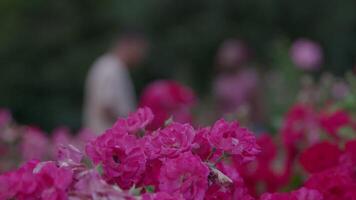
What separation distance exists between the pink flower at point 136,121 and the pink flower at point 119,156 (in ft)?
0.41

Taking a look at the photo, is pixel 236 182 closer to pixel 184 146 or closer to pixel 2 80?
pixel 184 146

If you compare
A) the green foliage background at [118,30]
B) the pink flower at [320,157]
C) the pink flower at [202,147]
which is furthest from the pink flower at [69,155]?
the green foliage background at [118,30]

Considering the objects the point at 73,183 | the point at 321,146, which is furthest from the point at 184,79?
the point at 73,183

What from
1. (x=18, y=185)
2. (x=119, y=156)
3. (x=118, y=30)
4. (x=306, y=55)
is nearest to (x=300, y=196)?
(x=119, y=156)

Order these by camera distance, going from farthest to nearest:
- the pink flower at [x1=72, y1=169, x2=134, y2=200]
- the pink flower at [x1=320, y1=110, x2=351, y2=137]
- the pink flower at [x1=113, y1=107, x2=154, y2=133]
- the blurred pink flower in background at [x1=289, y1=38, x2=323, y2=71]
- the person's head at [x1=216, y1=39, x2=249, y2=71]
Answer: the blurred pink flower in background at [x1=289, y1=38, x2=323, y2=71] < the person's head at [x1=216, y1=39, x2=249, y2=71] < the pink flower at [x1=320, y1=110, x2=351, y2=137] < the pink flower at [x1=113, y1=107, x2=154, y2=133] < the pink flower at [x1=72, y1=169, x2=134, y2=200]

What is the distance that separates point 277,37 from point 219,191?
459 inches

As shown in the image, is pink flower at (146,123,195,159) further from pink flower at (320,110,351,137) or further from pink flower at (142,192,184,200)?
pink flower at (320,110,351,137)

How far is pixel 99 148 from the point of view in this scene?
1907 mm

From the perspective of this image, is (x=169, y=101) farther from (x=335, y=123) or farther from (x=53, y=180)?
(x=53, y=180)

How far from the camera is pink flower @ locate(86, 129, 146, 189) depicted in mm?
1863

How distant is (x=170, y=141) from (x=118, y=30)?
38.2ft

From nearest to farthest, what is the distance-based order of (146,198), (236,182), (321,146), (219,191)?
(146,198) → (219,191) → (236,182) → (321,146)

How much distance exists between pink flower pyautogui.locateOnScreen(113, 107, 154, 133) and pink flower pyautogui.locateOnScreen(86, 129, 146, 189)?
0.12 metres

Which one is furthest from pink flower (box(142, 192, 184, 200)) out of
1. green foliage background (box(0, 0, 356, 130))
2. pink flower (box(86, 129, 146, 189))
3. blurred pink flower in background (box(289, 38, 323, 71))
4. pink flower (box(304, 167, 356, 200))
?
green foliage background (box(0, 0, 356, 130))
